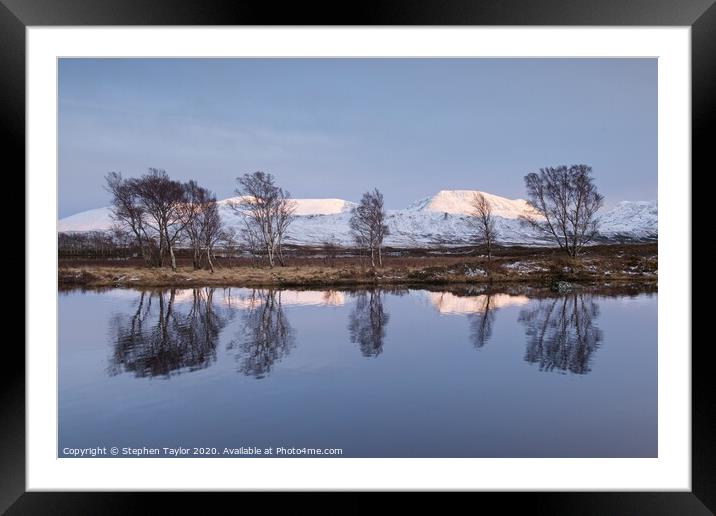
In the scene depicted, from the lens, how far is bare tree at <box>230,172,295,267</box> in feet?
43.4

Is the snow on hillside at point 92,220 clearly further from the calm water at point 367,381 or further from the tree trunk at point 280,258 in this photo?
the tree trunk at point 280,258

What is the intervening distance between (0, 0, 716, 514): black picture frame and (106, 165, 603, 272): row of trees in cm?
871

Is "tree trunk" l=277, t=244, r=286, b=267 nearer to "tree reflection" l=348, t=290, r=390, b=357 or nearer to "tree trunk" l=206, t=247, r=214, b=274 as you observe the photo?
"tree trunk" l=206, t=247, r=214, b=274

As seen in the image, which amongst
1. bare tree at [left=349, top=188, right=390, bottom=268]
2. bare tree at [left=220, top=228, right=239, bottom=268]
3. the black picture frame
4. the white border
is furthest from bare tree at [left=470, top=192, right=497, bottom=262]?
the black picture frame

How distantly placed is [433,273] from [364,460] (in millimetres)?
9638

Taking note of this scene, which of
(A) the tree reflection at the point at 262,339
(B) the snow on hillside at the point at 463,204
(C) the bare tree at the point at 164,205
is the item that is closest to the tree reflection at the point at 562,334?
(A) the tree reflection at the point at 262,339

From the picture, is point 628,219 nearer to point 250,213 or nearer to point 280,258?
point 280,258

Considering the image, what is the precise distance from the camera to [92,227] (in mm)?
12188

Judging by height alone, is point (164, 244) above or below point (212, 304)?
above

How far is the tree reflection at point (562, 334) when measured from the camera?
5789mm
